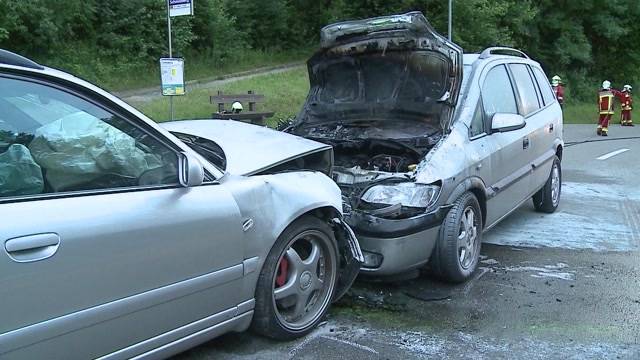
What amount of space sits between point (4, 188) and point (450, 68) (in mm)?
3841

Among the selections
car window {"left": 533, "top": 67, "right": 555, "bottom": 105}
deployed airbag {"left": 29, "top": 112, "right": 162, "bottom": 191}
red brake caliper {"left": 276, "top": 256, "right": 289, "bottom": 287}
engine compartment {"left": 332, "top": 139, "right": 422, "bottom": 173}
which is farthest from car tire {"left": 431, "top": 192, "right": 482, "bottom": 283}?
car window {"left": 533, "top": 67, "right": 555, "bottom": 105}

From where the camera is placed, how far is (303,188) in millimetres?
3811

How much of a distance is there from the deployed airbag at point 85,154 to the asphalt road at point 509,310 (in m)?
1.28

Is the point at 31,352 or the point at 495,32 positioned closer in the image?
the point at 31,352

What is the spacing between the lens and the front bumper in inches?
173

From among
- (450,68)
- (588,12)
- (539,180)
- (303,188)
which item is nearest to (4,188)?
(303,188)

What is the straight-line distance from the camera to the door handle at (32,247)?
235cm

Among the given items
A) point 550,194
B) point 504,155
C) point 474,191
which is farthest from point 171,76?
point 474,191

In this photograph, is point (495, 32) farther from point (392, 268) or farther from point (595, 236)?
point (392, 268)

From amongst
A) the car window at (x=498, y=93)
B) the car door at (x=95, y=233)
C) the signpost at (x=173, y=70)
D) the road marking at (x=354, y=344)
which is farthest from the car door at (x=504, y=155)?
the signpost at (x=173, y=70)

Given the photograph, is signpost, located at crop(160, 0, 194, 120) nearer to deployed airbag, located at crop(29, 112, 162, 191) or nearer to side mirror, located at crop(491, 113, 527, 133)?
side mirror, located at crop(491, 113, 527, 133)

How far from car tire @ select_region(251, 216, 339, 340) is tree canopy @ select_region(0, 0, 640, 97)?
15.3 metres

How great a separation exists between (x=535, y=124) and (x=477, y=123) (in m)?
1.45

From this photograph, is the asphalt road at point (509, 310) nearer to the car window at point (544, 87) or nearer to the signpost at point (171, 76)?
the car window at point (544, 87)
